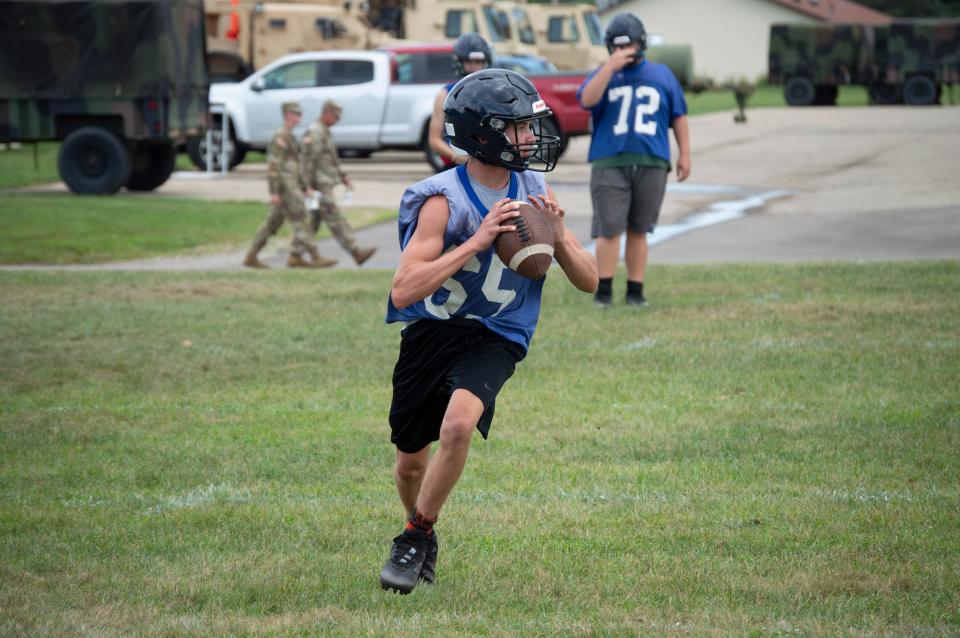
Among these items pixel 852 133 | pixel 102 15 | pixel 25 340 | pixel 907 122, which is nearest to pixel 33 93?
pixel 102 15

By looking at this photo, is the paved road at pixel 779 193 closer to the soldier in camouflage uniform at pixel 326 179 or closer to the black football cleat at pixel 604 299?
the soldier in camouflage uniform at pixel 326 179

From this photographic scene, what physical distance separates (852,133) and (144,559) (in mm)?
28489

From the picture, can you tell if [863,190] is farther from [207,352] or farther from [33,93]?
[207,352]

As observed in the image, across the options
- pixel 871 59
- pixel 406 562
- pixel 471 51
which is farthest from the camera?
pixel 871 59

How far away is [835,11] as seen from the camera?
7262cm

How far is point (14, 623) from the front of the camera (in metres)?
4.28

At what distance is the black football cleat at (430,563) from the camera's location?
4.63 metres

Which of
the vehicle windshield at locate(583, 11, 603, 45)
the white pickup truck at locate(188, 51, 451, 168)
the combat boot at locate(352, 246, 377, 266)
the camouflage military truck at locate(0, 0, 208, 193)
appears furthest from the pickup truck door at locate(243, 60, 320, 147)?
the vehicle windshield at locate(583, 11, 603, 45)

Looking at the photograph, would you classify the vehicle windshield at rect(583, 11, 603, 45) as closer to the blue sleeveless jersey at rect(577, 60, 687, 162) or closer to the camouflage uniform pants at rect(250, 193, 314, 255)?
the camouflage uniform pants at rect(250, 193, 314, 255)

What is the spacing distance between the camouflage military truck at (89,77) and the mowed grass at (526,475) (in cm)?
955

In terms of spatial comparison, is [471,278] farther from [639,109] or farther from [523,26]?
[523,26]

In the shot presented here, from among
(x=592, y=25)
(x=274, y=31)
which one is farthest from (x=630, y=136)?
(x=592, y=25)

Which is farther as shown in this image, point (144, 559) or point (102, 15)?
point (102, 15)

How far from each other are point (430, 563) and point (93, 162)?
16.7 meters
